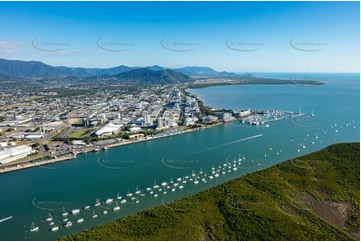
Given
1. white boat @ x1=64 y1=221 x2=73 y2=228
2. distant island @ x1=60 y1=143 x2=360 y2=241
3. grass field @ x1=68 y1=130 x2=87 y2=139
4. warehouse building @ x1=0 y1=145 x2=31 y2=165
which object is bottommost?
white boat @ x1=64 y1=221 x2=73 y2=228

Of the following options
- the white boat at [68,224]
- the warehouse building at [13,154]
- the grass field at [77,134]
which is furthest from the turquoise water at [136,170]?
the grass field at [77,134]

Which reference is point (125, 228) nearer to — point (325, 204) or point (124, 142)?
point (325, 204)

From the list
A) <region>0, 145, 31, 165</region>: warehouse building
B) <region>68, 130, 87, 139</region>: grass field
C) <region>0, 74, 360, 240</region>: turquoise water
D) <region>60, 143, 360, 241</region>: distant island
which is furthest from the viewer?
<region>68, 130, 87, 139</region>: grass field

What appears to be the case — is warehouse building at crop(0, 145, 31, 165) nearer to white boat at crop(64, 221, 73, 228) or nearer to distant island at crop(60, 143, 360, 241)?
white boat at crop(64, 221, 73, 228)

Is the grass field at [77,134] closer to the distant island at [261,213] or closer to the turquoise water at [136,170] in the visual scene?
the turquoise water at [136,170]

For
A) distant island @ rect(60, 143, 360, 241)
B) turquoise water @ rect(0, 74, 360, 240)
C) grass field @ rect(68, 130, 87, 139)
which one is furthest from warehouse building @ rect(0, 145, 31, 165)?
distant island @ rect(60, 143, 360, 241)

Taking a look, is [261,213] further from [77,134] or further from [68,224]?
[77,134]
